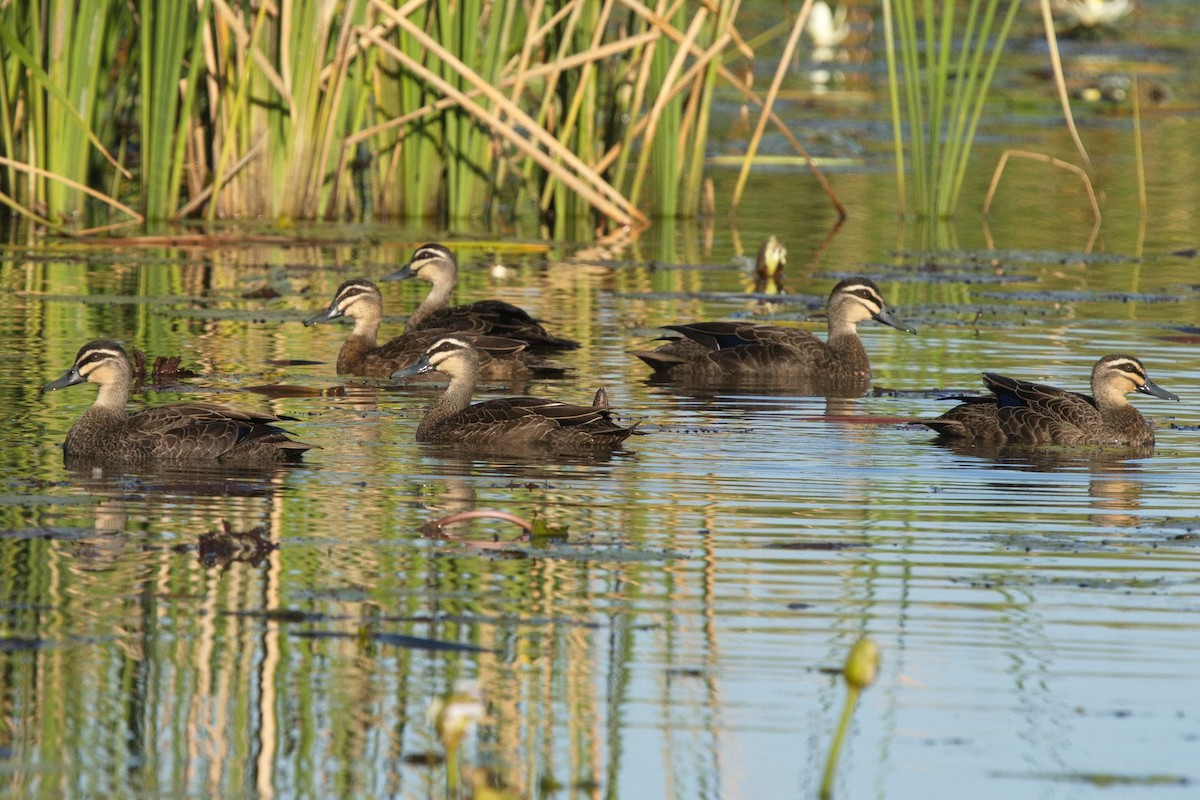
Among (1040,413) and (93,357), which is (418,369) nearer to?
(93,357)

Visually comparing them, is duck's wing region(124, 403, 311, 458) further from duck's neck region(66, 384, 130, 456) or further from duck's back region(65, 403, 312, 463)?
duck's neck region(66, 384, 130, 456)

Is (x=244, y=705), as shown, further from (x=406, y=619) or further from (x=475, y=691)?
(x=475, y=691)

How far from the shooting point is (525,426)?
11242mm

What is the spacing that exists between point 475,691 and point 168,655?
2201mm

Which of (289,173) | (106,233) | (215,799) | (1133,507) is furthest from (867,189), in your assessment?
(215,799)

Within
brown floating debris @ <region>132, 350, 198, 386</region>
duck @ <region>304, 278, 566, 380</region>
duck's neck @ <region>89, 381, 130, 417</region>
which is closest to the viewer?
duck's neck @ <region>89, 381, 130, 417</region>

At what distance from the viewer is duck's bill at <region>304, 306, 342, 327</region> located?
14.9 metres

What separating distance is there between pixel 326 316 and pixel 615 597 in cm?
763

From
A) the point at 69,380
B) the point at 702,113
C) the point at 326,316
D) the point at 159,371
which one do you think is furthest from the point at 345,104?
the point at 69,380

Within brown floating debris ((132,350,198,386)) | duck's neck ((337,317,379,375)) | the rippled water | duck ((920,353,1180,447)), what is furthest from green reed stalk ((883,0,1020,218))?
brown floating debris ((132,350,198,386))

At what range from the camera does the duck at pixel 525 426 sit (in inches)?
434

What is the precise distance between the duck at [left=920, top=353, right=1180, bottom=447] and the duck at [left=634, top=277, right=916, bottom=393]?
2.26 m

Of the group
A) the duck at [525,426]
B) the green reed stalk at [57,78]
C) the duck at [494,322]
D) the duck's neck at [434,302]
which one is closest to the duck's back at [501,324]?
the duck at [494,322]

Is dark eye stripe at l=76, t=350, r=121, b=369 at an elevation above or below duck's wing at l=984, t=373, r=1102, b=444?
above
